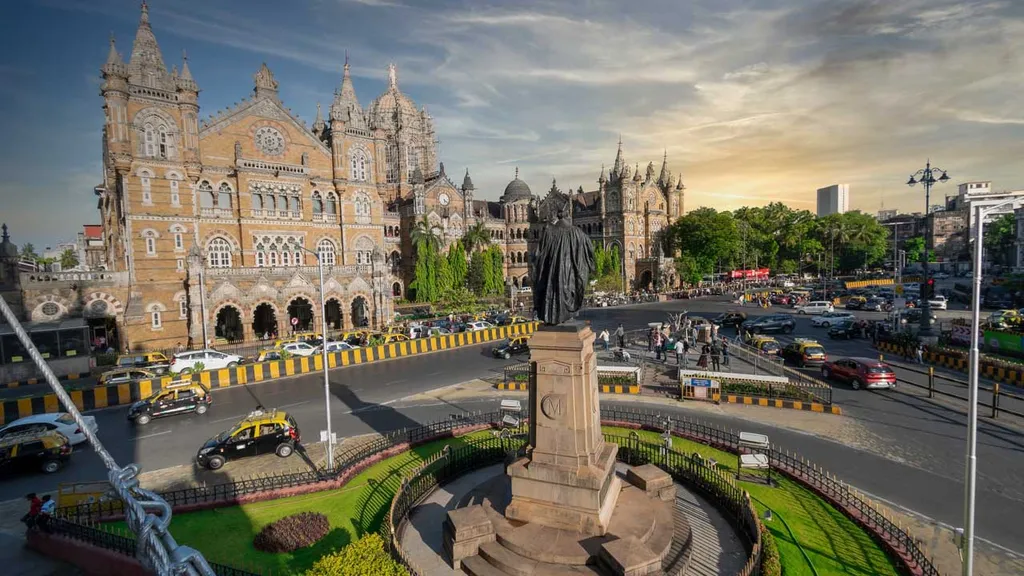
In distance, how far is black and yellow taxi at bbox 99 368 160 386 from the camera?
2336cm

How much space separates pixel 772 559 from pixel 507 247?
61487 millimetres

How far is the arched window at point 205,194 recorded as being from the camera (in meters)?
38.7

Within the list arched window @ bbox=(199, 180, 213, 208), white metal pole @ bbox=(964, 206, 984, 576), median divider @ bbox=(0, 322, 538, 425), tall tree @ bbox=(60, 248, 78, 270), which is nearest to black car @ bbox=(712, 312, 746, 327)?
median divider @ bbox=(0, 322, 538, 425)

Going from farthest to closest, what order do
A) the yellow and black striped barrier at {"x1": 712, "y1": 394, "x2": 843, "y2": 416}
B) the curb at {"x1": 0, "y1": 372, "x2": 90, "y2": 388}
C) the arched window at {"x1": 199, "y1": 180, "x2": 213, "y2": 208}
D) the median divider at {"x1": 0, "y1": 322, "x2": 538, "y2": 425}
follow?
the arched window at {"x1": 199, "y1": 180, "x2": 213, "y2": 208}
the curb at {"x1": 0, "y1": 372, "x2": 90, "y2": 388}
the median divider at {"x1": 0, "y1": 322, "x2": 538, "y2": 425}
the yellow and black striped barrier at {"x1": 712, "y1": 394, "x2": 843, "y2": 416}

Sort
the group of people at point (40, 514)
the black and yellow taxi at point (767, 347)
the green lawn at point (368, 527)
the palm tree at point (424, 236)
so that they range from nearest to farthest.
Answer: the green lawn at point (368, 527) → the group of people at point (40, 514) → the black and yellow taxi at point (767, 347) → the palm tree at point (424, 236)

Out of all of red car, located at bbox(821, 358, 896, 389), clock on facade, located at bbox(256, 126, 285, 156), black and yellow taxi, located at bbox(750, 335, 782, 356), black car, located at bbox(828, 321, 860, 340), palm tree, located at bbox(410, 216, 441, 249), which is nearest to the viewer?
red car, located at bbox(821, 358, 896, 389)

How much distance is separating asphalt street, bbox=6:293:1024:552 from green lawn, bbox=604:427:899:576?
206 cm

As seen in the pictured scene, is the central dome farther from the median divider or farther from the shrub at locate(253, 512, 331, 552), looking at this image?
the shrub at locate(253, 512, 331, 552)

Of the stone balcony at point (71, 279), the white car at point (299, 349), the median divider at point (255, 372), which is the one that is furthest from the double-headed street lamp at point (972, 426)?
the stone balcony at point (71, 279)

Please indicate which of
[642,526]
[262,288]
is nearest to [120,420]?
[262,288]

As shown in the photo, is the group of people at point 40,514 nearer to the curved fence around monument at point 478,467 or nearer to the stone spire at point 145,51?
the curved fence around monument at point 478,467

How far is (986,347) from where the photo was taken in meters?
28.0

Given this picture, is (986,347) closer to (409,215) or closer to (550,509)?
(550,509)

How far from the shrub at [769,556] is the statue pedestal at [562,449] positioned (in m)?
2.86
